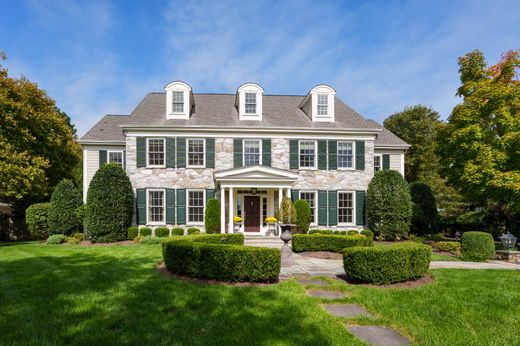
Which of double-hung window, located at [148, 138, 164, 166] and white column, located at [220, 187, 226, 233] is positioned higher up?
double-hung window, located at [148, 138, 164, 166]

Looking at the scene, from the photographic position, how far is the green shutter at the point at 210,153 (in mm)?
17609

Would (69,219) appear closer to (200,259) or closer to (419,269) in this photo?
(200,259)

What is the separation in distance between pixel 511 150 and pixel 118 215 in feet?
62.9

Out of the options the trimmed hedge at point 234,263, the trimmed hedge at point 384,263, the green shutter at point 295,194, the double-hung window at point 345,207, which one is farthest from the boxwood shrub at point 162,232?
the trimmed hedge at point 384,263

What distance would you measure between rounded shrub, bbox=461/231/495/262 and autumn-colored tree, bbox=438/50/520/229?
278cm

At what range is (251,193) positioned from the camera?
17953 millimetres

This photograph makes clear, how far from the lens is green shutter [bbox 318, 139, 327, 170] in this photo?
59.6ft

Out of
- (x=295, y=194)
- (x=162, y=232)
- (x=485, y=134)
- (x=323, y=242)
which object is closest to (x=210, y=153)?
(x=162, y=232)

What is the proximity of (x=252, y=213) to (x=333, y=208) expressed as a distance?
473 cm

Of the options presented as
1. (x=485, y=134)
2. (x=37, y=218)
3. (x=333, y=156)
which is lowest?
(x=37, y=218)

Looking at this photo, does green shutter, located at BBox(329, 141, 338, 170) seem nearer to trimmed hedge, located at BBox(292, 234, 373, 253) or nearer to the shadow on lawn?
trimmed hedge, located at BBox(292, 234, 373, 253)

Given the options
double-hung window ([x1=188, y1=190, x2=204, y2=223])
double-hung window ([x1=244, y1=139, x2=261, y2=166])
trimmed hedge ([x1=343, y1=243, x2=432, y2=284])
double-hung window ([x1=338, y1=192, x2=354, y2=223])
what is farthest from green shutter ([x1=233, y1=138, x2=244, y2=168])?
trimmed hedge ([x1=343, y1=243, x2=432, y2=284])

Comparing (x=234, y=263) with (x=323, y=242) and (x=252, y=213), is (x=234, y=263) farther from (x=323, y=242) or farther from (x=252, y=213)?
(x=252, y=213)

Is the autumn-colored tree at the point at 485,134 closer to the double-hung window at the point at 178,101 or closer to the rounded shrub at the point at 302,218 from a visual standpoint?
the rounded shrub at the point at 302,218
